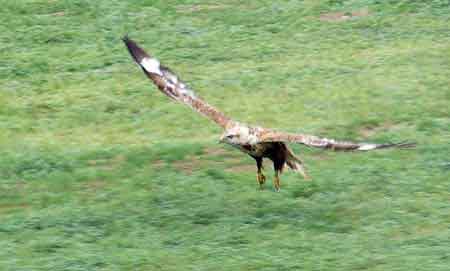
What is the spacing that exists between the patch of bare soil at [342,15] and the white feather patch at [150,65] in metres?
7.24

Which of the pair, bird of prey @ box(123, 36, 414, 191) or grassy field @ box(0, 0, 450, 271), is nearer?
grassy field @ box(0, 0, 450, 271)

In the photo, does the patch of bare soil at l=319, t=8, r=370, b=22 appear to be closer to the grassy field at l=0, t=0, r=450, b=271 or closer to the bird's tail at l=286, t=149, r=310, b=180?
the grassy field at l=0, t=0, r=450, b=271

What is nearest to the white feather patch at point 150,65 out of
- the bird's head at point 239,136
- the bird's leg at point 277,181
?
the bird's head at point 239,136

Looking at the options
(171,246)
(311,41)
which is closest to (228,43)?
(311,41)

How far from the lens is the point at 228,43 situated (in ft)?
63.6

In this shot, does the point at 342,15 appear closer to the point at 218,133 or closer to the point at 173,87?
the point at 218,133

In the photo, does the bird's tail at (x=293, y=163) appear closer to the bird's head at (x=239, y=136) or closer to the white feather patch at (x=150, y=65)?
the bird's head at (x=239, y=136)

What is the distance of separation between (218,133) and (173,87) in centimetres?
265

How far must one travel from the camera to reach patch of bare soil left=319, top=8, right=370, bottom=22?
20203 millimetres

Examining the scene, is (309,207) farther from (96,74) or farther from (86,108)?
(96,74)

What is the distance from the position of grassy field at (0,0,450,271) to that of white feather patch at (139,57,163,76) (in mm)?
1196

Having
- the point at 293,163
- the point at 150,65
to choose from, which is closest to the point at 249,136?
the point at 293,163

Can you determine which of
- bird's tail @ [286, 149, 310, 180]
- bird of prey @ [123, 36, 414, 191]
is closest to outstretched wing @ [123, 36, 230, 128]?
bird of prey @ [123, 36, 414, 191]

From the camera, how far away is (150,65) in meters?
13.4
